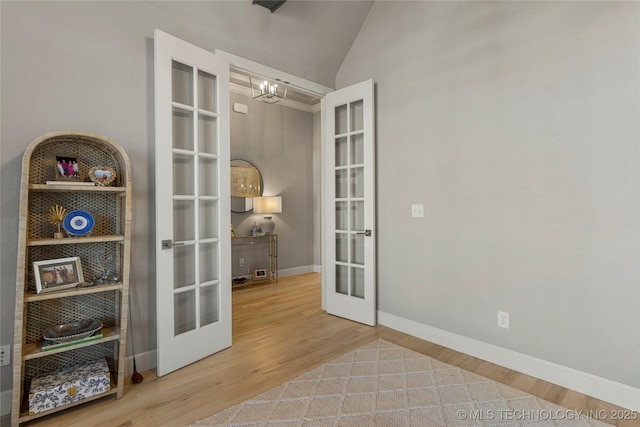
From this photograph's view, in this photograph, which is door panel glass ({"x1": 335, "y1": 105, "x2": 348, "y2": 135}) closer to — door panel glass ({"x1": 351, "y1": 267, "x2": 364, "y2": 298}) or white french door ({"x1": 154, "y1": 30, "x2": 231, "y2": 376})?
white french door ({"x1": 154, "y1": 30, "x2": 231, "y2": 376})

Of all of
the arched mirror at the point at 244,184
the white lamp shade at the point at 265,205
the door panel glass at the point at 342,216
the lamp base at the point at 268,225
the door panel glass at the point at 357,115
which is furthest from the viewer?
the lamp base at the point at 268,225

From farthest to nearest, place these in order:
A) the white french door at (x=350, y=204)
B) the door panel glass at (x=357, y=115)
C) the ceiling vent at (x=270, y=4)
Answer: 1. the door panel glass at (x=357, y=115)
2. the white french door at (x=350, y=204)
3. the ceiling vent at (x=270, y=4)

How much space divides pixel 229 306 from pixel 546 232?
250 centimetres

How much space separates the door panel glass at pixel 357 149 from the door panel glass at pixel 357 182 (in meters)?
0.09

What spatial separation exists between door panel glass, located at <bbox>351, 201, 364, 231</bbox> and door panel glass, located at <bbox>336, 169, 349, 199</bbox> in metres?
0.17

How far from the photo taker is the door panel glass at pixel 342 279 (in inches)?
145

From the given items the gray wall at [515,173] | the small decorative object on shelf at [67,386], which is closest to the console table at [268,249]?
the gray wall at [515,173]

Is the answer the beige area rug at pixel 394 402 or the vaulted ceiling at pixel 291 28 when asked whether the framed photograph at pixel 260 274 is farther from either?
the vaulted ceiling at pixel 291 28

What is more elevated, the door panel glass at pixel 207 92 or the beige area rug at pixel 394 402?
the door panel glass at pixel 207 92

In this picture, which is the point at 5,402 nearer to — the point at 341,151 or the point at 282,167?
the point at 341,151

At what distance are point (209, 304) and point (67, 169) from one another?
1.41 meters

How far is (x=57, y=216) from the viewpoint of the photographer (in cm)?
201

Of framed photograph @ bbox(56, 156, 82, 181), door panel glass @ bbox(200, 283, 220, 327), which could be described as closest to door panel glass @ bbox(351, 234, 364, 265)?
door panel glass @ bbox(200, 283, 220, 327)

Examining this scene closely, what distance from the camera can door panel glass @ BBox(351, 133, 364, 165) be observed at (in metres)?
3.53
